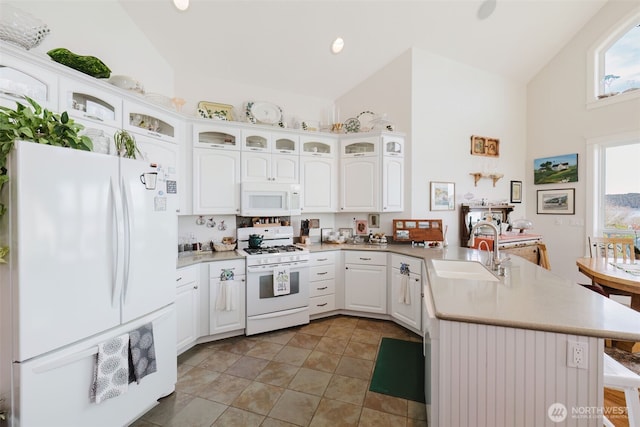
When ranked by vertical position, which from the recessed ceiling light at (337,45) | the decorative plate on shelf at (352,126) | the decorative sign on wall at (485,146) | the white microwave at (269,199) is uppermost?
the recessed ceiling light at (337,45)

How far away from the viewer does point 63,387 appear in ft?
4.54

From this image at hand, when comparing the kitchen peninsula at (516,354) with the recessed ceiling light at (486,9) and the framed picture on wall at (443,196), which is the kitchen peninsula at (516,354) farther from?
the recessed ceiling light at (486,9)

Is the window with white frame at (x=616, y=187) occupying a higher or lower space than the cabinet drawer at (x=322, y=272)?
higher

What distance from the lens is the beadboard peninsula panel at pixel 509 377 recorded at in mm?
Answer: 1143

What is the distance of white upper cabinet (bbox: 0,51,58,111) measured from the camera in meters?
1.60

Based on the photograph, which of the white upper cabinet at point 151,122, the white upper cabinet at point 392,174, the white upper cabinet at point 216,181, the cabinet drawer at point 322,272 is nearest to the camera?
the white upper cabinet at point 151,122

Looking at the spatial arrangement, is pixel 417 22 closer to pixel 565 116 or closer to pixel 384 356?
pixel 565 116

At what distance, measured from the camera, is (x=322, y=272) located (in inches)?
132

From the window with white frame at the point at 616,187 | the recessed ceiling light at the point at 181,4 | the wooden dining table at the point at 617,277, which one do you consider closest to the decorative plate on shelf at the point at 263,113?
the recessed ceiling light at the point at 181,4

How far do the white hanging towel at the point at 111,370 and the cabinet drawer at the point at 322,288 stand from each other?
197 centimetres

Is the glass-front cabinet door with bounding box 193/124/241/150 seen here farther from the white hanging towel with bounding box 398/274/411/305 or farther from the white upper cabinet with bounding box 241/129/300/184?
the white hanging towel with bounding box 398/274/411/305

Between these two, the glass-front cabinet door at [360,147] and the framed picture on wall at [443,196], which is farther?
the framed picture on wall at [443,196]

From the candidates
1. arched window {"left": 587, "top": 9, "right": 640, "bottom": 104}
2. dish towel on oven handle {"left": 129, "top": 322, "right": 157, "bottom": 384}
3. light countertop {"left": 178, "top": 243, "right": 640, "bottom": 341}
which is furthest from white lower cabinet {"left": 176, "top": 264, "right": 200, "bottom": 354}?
arched window {"left": 587, "top": 9, "right": 640, "bottom": 104}

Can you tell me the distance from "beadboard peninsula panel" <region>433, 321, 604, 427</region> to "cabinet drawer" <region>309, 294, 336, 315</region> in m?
2.06
